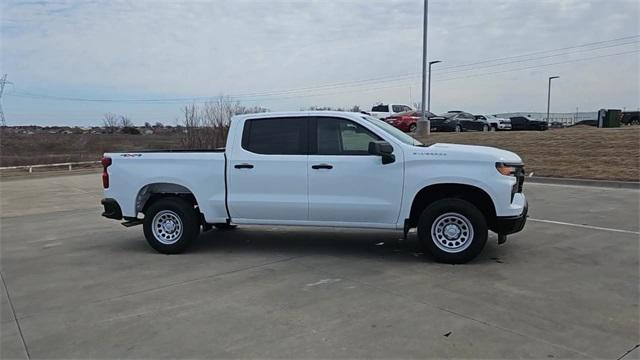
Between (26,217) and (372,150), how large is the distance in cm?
846

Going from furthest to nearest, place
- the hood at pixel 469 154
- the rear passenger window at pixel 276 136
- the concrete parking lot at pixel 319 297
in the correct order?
the rear passenger window at pixel 276 136, the hood at pixel 469 154, the concrete parking lot at pixel 319 297

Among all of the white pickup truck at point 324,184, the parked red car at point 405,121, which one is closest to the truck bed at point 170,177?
the white pickup truck at point 324,184

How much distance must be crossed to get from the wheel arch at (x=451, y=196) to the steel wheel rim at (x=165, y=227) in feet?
10.6

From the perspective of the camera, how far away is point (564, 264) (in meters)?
6.42

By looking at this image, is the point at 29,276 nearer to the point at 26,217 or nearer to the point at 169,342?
the point at 169,342

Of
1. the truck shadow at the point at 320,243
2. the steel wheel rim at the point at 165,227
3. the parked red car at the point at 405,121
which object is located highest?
the parked red car at the point at 405,121

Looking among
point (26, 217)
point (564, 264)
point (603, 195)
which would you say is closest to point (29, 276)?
point (26, 217)

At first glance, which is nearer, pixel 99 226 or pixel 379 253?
pixel 379 253

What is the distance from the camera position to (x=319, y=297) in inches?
206

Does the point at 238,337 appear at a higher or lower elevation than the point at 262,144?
lower

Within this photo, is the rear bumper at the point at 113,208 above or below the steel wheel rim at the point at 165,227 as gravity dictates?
above

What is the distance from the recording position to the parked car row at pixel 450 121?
104ft

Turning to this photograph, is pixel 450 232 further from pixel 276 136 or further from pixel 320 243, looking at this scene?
pixel 276 136

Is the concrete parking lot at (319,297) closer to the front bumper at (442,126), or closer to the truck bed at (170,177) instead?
the truck bed at (170,177)
